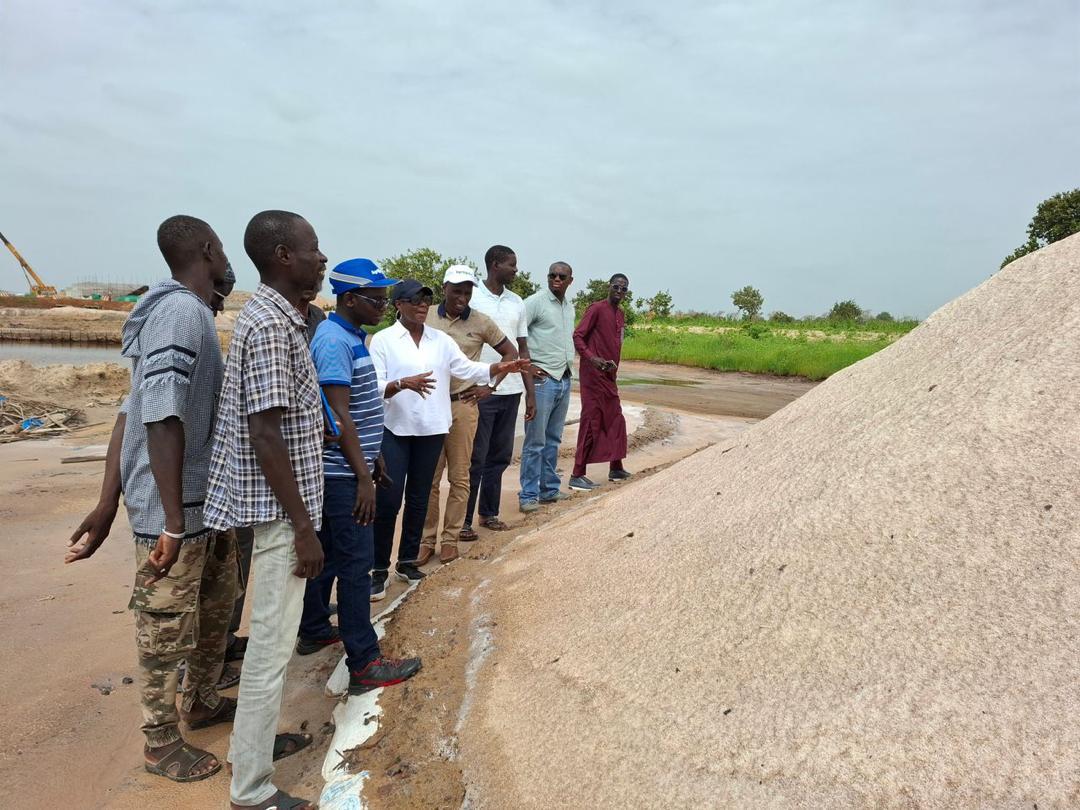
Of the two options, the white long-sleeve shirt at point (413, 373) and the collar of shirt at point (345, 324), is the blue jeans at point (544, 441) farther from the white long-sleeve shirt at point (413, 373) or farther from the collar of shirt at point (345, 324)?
the collar of shirt at point (345, 324)

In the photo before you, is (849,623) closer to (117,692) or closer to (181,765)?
(181,765)

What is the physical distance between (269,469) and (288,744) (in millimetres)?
944

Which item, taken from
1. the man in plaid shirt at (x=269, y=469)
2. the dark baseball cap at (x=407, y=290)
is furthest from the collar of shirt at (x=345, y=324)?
the dark baseball cap at (x=407, y=290)

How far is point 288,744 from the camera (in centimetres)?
202

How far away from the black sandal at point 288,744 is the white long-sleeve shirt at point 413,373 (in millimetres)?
1245

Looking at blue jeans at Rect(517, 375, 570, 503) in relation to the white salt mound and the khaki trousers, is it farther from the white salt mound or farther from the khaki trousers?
the white salt mound

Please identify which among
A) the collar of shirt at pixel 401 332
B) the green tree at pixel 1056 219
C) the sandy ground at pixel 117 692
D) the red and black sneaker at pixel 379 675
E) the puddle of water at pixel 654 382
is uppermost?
the green tree at pixel 1056 219

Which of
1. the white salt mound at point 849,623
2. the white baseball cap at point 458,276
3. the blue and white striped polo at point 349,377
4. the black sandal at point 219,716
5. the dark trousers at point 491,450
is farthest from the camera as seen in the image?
the dark trousers at point 491,450

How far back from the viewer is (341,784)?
A: 1.79m

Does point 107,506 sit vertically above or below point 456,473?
above

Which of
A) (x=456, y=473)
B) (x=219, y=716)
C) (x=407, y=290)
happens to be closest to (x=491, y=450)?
(x=456, y=473)

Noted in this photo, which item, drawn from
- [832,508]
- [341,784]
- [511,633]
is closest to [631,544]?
[511,633]

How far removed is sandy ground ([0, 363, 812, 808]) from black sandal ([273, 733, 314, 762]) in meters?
0.02

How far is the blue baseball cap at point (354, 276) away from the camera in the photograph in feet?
7.41
